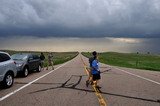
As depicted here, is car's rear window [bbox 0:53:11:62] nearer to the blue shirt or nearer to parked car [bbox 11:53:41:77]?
the blue shirt

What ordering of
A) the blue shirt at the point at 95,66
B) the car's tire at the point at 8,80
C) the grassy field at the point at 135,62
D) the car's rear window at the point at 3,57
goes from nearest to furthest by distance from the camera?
the blue shirt at the point at 95,66, the car's tire at the point at 8,80, the car's rear window at the point at 3,57, the grassy field at the point at 135,62

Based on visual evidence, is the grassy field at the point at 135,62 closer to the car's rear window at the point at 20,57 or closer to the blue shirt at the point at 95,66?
the car's rear window at the point at 20,57

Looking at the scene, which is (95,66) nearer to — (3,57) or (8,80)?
(8,80)

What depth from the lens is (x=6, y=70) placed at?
14930 millimetres

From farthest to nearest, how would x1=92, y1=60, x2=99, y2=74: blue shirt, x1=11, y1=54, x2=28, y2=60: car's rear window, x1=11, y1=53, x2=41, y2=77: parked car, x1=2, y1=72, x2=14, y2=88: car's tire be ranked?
x1=11, y1=54, x2=28, y2=60: car's rear window
x1=11, y1=53, x2=41, y2=77: parked car
x1=2, y1=72, x2=14, y2=88: car's tire
x1=92, y1=60, x2=99, y2=74: blue shirt

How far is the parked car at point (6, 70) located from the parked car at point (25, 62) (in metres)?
→ 5.71

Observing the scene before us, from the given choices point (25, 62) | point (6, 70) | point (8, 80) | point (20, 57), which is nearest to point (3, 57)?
point (6, 70)

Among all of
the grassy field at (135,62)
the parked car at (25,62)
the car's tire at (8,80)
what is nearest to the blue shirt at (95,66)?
the car's tire at (8,80)

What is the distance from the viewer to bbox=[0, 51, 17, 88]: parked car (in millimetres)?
14521

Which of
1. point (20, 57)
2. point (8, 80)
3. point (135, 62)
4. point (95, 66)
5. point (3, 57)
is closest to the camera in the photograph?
point (95, 66)

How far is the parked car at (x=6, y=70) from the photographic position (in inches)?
572

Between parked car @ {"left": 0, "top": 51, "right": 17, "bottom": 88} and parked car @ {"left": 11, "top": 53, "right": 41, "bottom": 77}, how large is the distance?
5.71m

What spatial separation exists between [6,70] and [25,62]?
25.7 feet

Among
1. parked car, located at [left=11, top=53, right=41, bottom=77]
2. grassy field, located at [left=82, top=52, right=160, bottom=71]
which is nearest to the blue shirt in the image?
parked car, located at [left=11, top=53, right=41, bottom=77]
